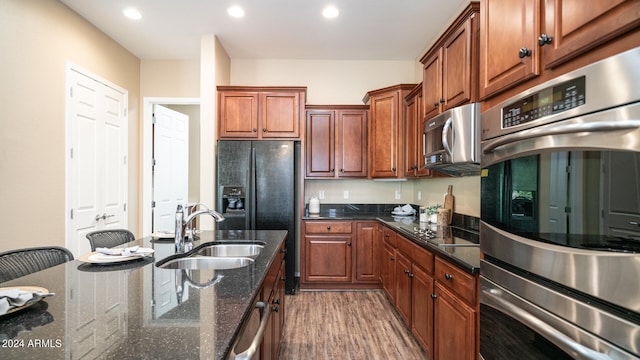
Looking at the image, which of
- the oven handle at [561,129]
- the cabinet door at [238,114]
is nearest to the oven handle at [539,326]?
the oven handle at [561,129]

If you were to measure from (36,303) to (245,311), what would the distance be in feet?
2.20

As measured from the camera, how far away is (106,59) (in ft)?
11.7

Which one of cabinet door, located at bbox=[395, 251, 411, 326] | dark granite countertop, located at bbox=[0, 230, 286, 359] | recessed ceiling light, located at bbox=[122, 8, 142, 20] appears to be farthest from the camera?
recessed ceiling light, located at bbox=[122, 8, 142, 20]

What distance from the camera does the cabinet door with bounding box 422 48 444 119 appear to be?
2367 millimetres

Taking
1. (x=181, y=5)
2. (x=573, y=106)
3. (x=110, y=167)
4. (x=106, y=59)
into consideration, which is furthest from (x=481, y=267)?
(x=106, y=59)

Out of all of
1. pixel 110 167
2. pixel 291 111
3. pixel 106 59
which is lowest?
pixel 110 167

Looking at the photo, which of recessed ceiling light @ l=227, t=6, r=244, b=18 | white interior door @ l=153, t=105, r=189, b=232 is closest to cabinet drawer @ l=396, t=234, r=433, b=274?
recessed ceiling light @ l=227, t=6, r=244, b=18

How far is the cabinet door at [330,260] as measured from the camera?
3.62 meters

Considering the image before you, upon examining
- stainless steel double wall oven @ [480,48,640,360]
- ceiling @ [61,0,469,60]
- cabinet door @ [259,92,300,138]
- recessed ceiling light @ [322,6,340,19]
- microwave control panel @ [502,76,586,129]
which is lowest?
stainless steel double wall oven @ [480,48,640,360]

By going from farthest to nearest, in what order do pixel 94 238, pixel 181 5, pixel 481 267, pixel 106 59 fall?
pixel 106 59 → pixel 181 5 → pixel 94 238 → pixel 481 267

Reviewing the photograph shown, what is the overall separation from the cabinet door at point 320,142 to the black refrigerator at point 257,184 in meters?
0.43

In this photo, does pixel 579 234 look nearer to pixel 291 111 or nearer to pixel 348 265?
pixel 348 265

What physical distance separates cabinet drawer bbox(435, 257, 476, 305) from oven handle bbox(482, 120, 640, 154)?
2.23ft

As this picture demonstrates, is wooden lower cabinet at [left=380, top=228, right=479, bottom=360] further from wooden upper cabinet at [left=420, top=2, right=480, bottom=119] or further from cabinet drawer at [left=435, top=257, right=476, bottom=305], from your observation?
wooden upper cabinet at [left=420, top=2, right=480, bottom=119]
